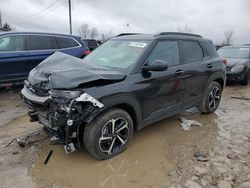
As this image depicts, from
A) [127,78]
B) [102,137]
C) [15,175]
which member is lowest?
[15,175]

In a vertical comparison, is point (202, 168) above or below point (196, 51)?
below

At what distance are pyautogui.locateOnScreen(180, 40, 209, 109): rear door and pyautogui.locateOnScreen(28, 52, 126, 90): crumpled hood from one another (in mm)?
1569

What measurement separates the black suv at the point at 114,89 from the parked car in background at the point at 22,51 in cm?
319

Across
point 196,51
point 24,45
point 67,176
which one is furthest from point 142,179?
point 24,45

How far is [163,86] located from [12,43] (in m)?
4.79

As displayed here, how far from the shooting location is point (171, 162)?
11.4 ft

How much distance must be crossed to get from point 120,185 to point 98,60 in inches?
85.5

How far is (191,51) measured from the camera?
4773 mm

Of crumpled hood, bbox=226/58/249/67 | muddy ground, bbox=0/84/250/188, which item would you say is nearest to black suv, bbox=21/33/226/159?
muddy ground, bbox=0/84/250/188

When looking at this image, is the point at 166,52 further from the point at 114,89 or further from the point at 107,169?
the point at 107,169

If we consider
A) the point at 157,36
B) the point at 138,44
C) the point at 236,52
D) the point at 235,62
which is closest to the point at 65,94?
the point at 138,44

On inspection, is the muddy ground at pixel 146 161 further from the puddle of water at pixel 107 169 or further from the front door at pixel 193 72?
the front door at pixel 193 72

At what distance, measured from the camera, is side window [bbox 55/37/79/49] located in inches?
299

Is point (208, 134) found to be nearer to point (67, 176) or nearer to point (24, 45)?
point (67, 176)
